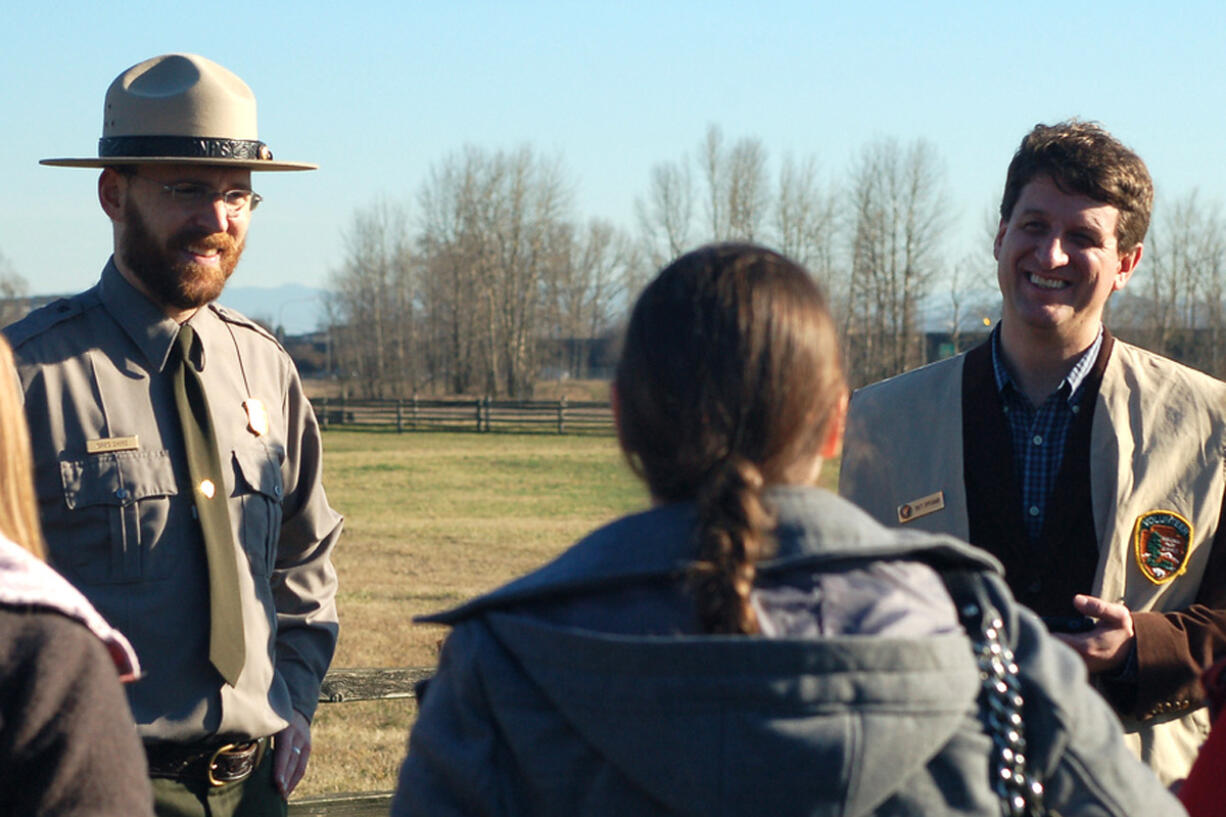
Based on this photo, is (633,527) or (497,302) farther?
(497,302)

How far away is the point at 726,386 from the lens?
1.66 metres

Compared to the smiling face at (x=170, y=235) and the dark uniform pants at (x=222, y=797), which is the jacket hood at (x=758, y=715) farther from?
the smiling face at (x=170, y=235)

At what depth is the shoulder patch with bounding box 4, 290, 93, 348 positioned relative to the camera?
307cm

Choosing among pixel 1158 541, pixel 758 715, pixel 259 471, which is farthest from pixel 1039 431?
pixel 758 715

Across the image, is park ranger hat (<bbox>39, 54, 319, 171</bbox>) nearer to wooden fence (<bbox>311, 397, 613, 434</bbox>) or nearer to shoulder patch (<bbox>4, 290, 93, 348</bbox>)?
shoulder patch (<bbox>4, 290, 93, 348</bbox>)

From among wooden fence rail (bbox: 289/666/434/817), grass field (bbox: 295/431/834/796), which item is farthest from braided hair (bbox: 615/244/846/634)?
wooden fence rail (bbox: 289/666/434/817)

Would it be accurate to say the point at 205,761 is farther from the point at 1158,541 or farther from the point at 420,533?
the point at 420,533

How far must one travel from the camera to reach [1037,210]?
3.37 metres

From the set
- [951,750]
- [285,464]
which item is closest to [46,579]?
[951,750]

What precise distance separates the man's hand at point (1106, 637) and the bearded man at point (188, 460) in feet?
6.17

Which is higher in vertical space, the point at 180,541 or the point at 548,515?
the point at 180,541

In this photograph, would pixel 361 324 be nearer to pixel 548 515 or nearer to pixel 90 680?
pixel 548 515

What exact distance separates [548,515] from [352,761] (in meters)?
14.8

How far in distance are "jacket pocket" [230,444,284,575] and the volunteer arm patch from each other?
82.5 inches
